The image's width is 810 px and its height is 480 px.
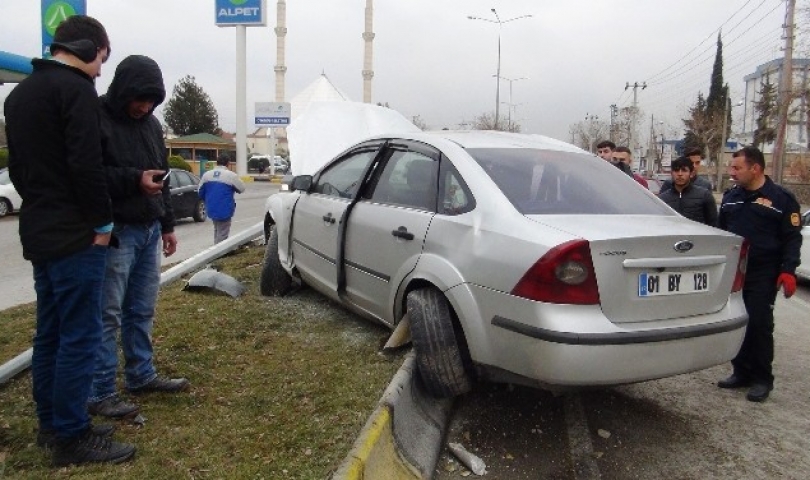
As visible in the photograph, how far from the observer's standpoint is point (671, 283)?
10.6 feet

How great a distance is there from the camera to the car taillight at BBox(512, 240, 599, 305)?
118 inches

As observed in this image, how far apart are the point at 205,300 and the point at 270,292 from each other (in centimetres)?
62

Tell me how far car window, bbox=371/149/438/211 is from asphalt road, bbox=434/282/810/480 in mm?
1344

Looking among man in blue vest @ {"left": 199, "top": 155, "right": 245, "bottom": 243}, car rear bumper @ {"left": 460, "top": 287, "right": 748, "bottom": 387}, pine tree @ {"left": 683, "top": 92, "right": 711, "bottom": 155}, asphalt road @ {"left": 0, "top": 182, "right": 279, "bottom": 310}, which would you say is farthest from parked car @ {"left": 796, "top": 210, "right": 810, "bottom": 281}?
pine tree @ {"left": 683, "top": 92, "right": 711, "bottom": 155}

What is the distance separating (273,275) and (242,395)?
8.20 ft

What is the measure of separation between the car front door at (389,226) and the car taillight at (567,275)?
982 mm

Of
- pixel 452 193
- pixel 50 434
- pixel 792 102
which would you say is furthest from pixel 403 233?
pixel 792 102

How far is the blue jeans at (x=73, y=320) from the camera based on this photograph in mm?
2682

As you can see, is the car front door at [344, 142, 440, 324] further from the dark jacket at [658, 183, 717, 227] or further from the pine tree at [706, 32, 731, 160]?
the pine tree at [706, 32, 731, 160]

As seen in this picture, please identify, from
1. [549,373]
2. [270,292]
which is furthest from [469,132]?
[270,292]

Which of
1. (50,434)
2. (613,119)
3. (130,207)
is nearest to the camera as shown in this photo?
(50,434)

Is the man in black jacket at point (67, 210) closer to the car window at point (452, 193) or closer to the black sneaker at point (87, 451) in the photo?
the black sneaker at point (87, 451)

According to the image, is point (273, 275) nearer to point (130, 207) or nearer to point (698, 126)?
point (130, 207)

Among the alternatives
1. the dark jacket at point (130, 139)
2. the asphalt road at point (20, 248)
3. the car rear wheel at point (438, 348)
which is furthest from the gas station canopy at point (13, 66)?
the asphalt road at point (20, 248)
